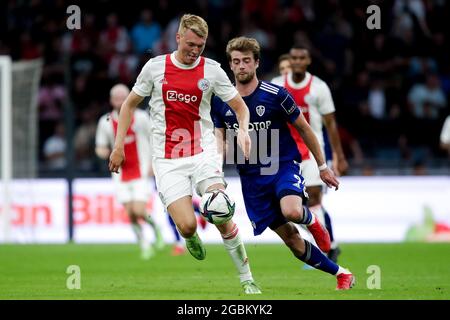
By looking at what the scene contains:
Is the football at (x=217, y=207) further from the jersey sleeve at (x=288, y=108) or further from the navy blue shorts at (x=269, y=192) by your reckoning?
the jersey sleeve at (x=288, y=108)

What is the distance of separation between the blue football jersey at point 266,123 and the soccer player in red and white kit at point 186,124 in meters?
0.23

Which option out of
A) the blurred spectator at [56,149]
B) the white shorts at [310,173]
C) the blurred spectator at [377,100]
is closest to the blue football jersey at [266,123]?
the white shorts at [310,173]

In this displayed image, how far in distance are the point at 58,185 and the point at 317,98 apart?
7616mm

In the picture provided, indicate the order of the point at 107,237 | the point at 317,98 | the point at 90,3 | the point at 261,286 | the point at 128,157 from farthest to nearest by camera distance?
the point at 90,3 → the point at 107,237 → the point at 128,157 → the point at 317,98 → the point at 261,286

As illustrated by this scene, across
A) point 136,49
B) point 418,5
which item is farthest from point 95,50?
point 418,5

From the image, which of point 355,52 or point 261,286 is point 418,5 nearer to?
point 355,52

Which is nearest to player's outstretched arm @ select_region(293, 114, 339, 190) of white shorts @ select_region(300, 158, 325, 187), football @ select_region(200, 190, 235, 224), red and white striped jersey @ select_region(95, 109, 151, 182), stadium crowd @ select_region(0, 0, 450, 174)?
football @ select_region(200, 190, 235, 224)

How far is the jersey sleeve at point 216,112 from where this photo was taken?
10.1 meters

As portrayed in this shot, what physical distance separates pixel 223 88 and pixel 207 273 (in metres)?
3.41

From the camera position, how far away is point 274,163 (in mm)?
10031

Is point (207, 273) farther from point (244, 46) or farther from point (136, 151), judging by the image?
point (136, 151)

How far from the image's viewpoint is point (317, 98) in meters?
13.0

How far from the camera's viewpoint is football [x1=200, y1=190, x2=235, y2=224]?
30.8 feet

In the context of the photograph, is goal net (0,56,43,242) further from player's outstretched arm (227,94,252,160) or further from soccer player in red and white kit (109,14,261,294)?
player's outstretched arm (227,94,252,160)
